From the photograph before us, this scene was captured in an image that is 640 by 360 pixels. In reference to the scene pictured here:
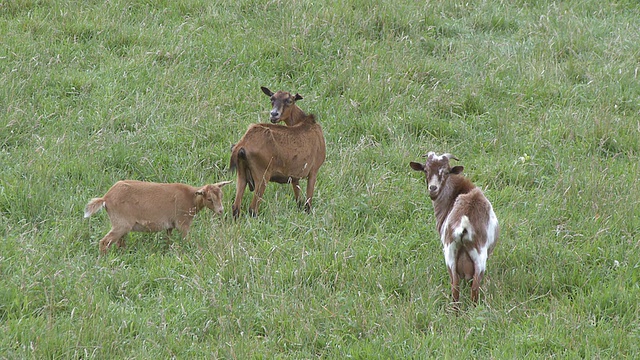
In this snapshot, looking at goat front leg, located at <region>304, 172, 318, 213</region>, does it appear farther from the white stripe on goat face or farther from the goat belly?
the white stripe on goat face

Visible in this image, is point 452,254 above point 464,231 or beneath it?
beneath

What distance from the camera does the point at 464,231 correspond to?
708cm

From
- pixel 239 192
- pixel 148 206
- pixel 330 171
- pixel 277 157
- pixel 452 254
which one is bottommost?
pixel 330 171

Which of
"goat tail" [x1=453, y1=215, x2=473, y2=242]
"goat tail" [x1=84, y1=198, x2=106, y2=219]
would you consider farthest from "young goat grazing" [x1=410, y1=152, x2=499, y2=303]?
"goat tail" [x1=84, y1=198, x2=106, y2=219]

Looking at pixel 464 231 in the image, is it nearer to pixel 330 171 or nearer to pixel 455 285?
pixel 455 285

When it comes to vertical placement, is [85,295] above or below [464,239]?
below

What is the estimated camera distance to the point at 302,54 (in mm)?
12258

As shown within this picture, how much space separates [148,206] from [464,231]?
2978 millimetres

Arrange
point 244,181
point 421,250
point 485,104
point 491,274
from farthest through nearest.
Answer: point 485,104 → point 244,181 → point 421,250 → point 491,274

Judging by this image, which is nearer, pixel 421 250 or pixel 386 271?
pixel 386 271

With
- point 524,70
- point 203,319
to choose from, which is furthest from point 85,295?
point 524,70

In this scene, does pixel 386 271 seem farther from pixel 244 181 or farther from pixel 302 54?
pixel 302 54

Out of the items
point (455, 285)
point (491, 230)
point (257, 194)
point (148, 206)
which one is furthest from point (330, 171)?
point (455, 285)

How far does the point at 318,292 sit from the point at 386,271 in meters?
0.76
